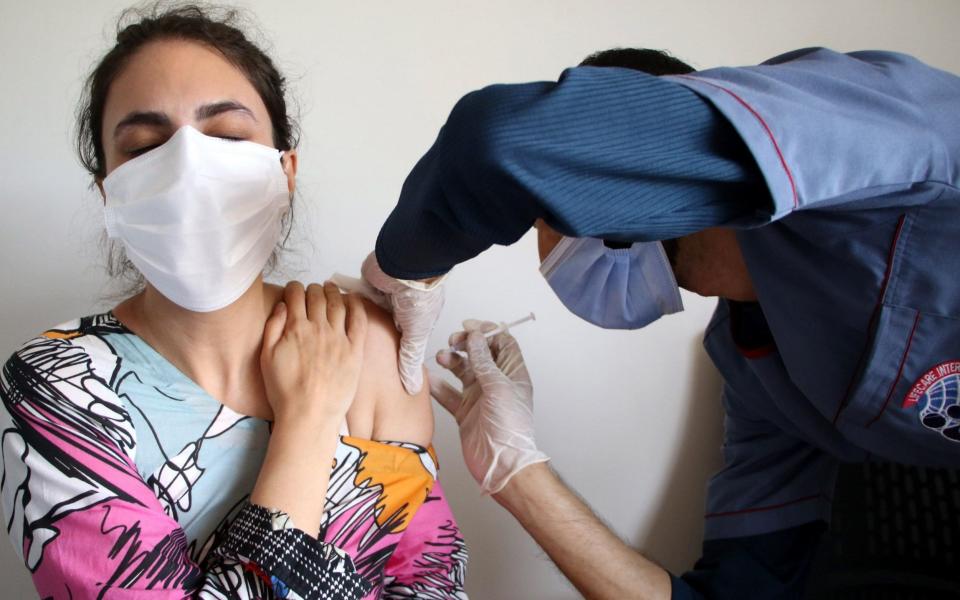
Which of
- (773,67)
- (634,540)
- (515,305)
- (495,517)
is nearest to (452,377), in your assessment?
(515,305)

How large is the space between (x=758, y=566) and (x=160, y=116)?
135 centimetres

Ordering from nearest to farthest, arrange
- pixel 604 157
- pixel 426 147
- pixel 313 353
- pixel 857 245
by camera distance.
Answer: pixel 604 157, pixel 857 245, pixel 313 353, pixel 426 147

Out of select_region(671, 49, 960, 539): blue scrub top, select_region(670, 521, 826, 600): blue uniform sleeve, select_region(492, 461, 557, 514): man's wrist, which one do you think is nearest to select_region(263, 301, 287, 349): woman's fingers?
select_region(492, 461, 557, 514): man's wrist

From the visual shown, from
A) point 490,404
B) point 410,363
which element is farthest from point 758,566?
point 410,363

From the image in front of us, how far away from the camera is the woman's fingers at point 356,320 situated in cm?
112

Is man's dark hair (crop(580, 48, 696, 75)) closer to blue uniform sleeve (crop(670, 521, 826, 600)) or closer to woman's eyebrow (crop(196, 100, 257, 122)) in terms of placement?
woman's eyebrow (crop(196, 100, 257, 122))

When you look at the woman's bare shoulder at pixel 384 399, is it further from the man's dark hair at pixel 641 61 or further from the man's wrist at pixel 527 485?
the man's dark hair at pixel 641 61

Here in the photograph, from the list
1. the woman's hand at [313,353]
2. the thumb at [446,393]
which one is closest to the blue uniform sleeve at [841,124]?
the woman's hand at [313,353]

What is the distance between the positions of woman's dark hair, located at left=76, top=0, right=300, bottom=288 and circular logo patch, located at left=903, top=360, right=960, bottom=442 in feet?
3.24

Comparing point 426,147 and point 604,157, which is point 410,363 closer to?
point 426,147

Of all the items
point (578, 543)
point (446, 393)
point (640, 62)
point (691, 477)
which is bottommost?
point (691, 477)

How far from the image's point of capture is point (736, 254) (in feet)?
3.32

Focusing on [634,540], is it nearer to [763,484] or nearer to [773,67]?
[763,484]

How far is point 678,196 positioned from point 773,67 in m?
0.19
